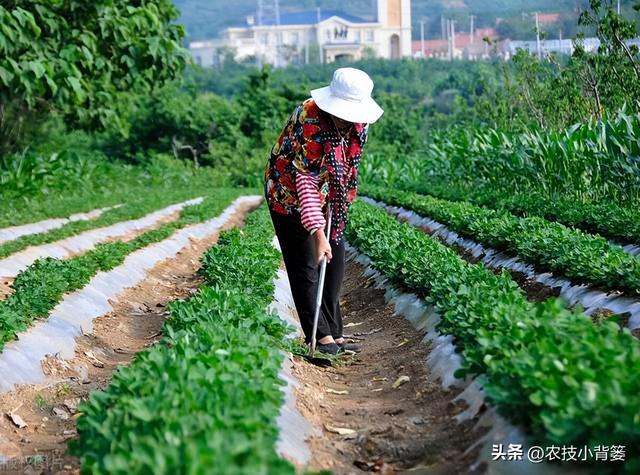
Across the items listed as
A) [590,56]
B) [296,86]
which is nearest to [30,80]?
[590,56]

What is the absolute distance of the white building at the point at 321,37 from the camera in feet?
254

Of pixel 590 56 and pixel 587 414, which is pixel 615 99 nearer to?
pixel 590 56

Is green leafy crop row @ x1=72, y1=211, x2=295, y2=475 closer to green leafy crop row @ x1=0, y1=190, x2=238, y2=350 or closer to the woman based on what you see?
the woman

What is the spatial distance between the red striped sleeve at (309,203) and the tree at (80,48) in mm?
6832

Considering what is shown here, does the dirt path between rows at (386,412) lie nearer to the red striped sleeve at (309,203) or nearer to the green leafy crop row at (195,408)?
the green leafy crop row at (195,408)

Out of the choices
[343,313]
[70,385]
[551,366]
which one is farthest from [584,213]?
[551,366]

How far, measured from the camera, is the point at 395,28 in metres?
78.9

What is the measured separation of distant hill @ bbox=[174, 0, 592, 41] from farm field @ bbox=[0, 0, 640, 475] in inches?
240

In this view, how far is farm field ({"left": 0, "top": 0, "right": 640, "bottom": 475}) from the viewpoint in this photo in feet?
11.9

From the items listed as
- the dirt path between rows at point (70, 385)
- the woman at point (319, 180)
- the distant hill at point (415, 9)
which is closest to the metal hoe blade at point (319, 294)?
the woman at point (319, 180)

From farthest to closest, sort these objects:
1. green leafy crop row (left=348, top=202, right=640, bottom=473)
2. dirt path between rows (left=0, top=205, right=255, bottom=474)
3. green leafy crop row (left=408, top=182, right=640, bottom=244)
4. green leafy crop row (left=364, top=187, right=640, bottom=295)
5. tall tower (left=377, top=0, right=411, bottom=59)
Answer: tall tower (left=377, top=0, right=411, bottom=59)
green leafy crop row (left=408, top=182, right=640, bottom=244)
green leafy crop row (left=364, top=187, right=640, bottom=295)
dirt path between rows (left=0, top=205, right=255, bottom=474)
green leafy crop row (left=348, top=202, right=640, bottom=473)

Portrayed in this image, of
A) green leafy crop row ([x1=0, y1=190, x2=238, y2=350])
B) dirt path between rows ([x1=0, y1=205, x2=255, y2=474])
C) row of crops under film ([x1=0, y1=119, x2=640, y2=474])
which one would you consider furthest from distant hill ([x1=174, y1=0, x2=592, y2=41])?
dirt path between rows ([x1=0, y1=205, x2=255, y2=474])

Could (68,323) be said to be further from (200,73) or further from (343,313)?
(200,73)

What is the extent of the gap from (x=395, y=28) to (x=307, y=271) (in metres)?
74.6
